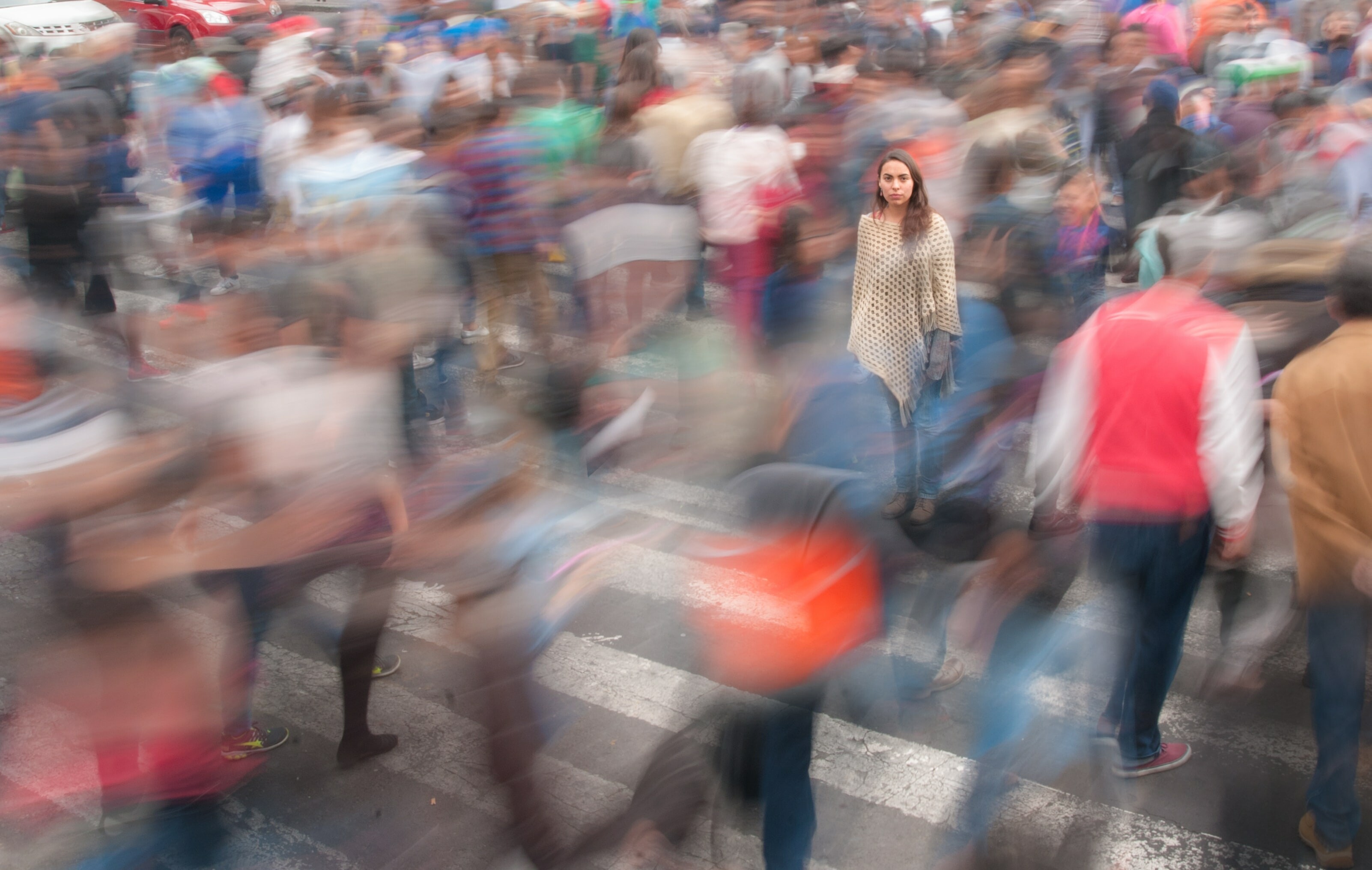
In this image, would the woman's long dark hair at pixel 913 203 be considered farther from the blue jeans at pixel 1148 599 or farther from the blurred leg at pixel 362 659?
the blurred leg at pixel 362 659

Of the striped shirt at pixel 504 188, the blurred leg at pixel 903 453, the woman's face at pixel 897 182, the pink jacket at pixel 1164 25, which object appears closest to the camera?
the woman's face at pixel 897 182

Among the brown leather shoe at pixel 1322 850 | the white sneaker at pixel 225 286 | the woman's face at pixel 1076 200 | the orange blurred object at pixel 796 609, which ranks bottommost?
the white sneaker at pixel 225 286

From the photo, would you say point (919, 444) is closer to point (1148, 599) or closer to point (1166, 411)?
point (1148, 599)

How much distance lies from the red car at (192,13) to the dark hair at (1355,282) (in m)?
18.1

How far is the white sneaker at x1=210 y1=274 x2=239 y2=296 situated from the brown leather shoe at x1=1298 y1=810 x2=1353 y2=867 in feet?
25.7

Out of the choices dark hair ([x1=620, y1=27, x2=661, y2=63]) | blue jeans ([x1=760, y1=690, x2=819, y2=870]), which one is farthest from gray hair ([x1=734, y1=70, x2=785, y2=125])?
blue jeans ([x1=760, y1=690, x2=819, y2=870])

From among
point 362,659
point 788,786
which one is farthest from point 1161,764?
point 362,659

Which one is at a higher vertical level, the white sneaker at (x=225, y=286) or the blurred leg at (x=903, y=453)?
the blurred leg at (x=903, y=453)

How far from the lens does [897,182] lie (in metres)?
5.48

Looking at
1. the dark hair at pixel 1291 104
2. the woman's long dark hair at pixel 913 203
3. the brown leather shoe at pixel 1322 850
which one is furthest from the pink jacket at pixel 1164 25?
the brown leather shoe at pixel 1322 850

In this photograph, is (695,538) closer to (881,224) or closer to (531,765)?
(531,765)

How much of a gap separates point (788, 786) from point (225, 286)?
764 cm

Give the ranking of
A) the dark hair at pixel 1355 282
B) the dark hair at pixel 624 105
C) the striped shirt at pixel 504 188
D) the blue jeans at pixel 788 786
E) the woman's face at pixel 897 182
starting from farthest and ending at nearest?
the dark hair at pixel 624 105 < the striped shirt at pixel 504 188 < the woman's face at pixel 897 182 < the dark hair at pixel 1355 282 < the blue jeans at pixel 788 786

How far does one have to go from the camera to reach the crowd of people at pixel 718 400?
11.6 ft
